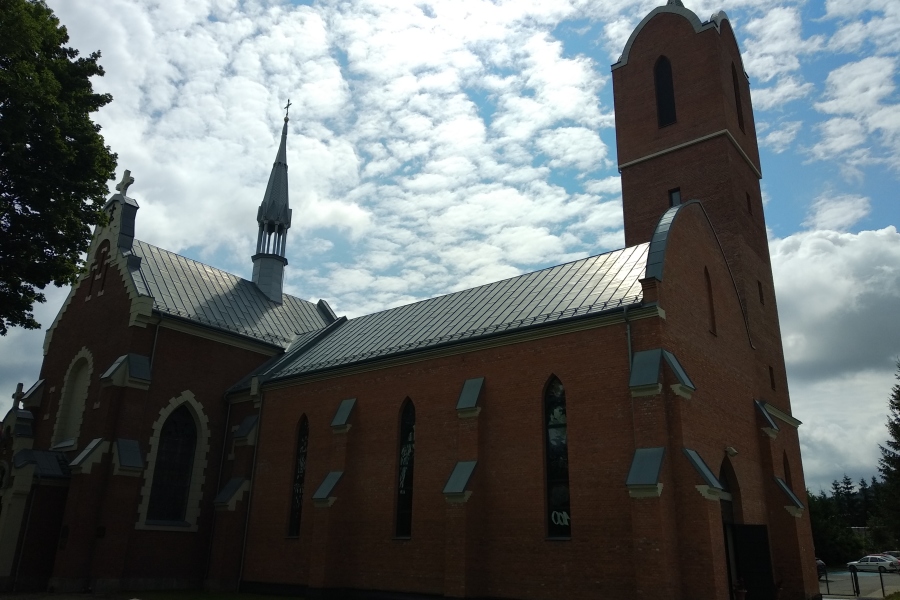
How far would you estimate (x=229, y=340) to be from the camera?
26.5 m

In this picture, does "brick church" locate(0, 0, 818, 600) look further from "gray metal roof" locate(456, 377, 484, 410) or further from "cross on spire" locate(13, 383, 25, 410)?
"cross on spire" locate(13, 383, 25, 410)

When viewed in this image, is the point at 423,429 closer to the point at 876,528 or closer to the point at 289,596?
the point at 289,596

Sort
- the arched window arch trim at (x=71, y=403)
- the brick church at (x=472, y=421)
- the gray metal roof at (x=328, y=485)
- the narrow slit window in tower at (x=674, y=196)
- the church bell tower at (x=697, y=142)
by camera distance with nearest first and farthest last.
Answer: the brick church at (x=472, y=421) < the gray metal roof at (x=328, y=485) < the church bell tower at (x=697, y=142) < the arched window arch trim at (x=71, y=403) < the narrow slit window in tower at (x=674, y=196)

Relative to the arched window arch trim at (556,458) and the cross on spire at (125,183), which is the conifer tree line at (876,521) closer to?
the arched window arch trim at (556,458)

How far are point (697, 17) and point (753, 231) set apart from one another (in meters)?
9.17

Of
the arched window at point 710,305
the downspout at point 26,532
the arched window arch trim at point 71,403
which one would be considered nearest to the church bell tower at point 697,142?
the arched window at point 710,305

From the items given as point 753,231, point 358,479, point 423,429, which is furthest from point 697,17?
point 358,479

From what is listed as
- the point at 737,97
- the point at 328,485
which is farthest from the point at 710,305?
the point at 328,485

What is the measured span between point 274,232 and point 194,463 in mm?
13053

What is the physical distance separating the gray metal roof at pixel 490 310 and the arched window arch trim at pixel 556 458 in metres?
2.09

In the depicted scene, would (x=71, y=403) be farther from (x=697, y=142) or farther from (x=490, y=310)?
(x=697, y=142)

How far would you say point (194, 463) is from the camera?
2453 centimetres

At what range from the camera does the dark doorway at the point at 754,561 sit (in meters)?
16.6

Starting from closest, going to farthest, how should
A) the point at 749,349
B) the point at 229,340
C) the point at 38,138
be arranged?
the point at 38,138 < the point at 749,349 < the point at 229,340
